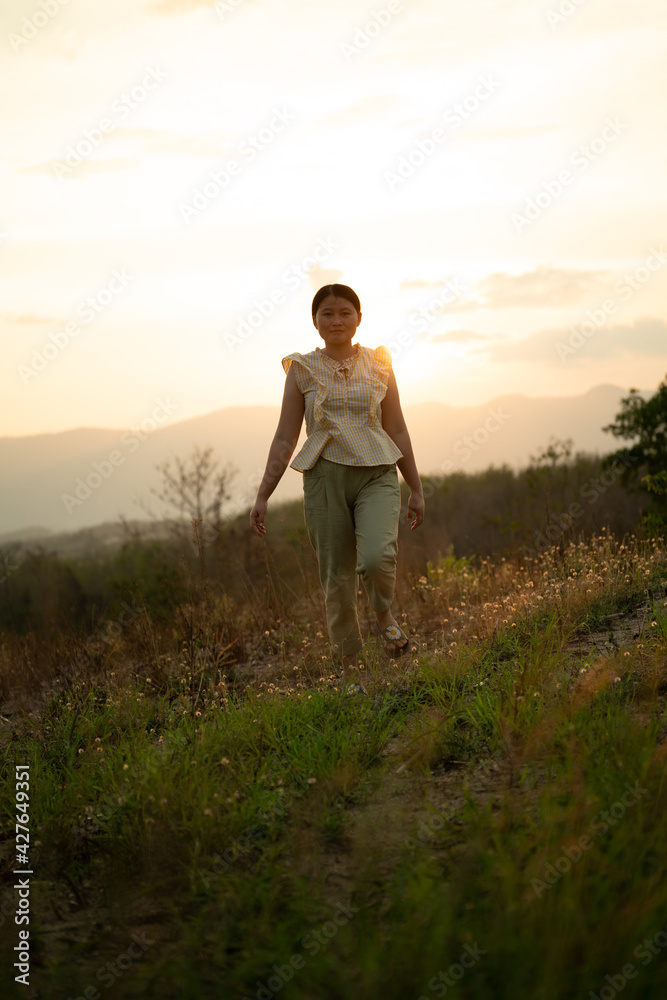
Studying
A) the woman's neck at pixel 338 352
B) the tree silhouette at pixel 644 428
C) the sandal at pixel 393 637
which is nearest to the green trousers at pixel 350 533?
the sandal at pixel 393 637

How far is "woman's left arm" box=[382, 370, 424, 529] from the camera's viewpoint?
13.7 ft

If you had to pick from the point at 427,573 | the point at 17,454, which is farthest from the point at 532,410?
the point at 427,573

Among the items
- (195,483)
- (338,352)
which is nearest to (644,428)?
(338,352)

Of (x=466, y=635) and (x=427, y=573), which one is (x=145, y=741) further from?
(x=427, y=573)

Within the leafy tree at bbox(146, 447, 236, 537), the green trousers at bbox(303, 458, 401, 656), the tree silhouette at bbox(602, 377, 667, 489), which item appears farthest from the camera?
the leafy tree at bbox(146, 447, 236, 537)

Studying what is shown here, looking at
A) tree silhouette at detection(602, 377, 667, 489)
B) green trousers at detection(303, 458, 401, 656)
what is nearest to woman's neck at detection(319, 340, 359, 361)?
green trousers at detection(303, 458, 401, 656)

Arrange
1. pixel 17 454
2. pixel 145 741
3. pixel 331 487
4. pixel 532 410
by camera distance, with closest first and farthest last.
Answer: pixel 145 741 → pixel 331 487 → pixel 17 454 → pixel 532 410

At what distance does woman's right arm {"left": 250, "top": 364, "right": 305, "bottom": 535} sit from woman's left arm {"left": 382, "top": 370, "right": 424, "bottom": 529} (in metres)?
0.50

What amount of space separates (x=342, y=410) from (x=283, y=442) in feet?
1.28

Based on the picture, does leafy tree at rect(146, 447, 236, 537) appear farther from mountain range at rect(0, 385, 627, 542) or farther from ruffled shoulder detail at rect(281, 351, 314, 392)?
mountain range at rect(0, 385, 627, 542)

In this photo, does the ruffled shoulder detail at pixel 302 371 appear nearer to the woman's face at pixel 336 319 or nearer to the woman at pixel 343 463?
the woman at pixel 343 463

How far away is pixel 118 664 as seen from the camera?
17.3ft

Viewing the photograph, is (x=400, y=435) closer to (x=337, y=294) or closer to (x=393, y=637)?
(x=337, y=294)

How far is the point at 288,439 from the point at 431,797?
2.16 metres
